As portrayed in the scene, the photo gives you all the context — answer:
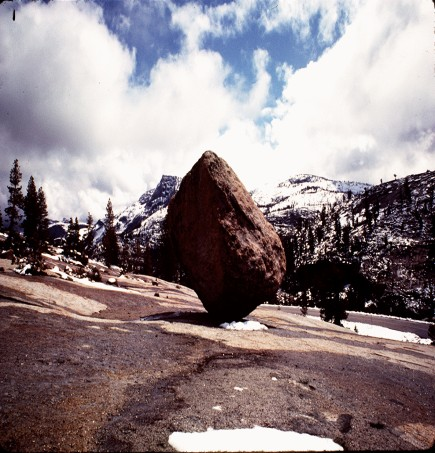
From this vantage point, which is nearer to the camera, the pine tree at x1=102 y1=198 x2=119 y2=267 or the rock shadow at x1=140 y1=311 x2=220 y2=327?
the rock shadow at x1=140 y1=311 x2=220 y2=327

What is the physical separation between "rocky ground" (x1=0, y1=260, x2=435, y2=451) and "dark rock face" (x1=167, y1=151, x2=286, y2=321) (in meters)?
2.31

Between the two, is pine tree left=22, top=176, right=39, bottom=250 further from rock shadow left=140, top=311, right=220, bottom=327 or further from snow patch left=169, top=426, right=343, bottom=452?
snow patch left=169, top=426, right=343, bottom=452

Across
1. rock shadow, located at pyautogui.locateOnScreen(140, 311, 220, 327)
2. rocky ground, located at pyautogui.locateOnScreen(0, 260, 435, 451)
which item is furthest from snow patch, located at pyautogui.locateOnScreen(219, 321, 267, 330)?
rocky ground, located at pyautogui.locateOnScreen(0, 260, 435, 451)

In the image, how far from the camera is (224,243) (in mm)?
11227

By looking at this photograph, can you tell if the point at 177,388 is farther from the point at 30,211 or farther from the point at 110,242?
the point at 30,211

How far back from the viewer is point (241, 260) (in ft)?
37.1

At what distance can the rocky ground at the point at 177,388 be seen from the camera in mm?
3686

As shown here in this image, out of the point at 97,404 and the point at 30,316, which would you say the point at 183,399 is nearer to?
the point at 97,404

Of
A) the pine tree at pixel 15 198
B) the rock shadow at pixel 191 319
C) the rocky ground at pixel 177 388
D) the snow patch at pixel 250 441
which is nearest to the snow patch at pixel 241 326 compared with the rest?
the rock shadow at pixel 191 319

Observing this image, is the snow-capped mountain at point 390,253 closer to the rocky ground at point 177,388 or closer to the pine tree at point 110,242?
the pine tree at point 110,242

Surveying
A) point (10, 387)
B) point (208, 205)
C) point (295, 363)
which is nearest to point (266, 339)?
point (295, 363)

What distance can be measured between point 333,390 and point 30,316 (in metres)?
8.70

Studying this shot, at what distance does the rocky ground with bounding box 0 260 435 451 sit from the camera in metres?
3.69

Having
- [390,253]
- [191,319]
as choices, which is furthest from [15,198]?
[390,253]
